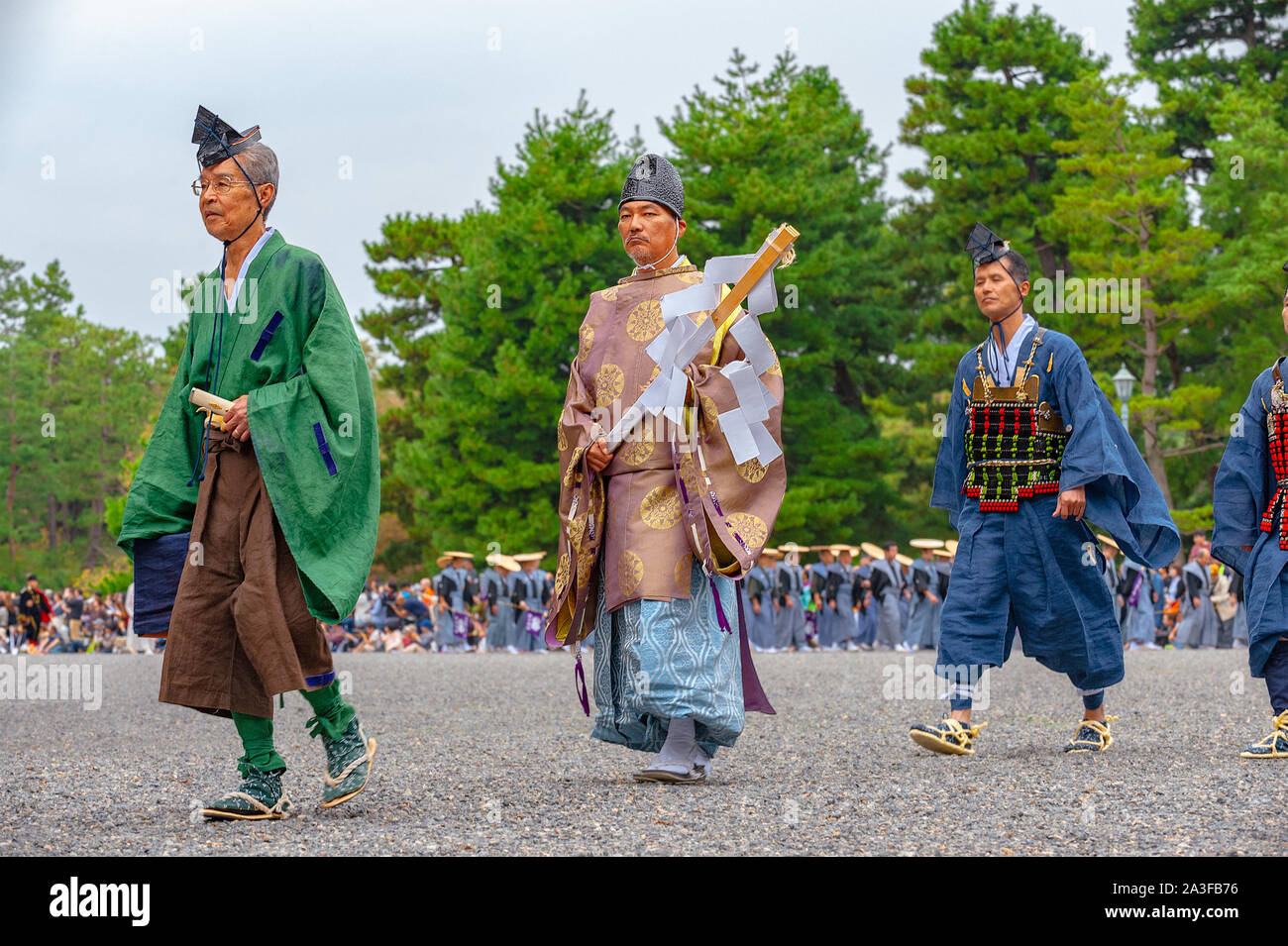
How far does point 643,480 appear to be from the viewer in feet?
18.5

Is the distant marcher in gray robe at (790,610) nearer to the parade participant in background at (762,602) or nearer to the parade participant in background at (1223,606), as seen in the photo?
the parade participant in background at (762,602)

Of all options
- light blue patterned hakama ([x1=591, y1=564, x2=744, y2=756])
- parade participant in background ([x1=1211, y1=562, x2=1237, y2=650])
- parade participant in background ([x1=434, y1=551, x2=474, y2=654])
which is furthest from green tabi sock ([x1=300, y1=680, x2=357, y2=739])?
parade participant in background ([x1=434, y1=551, x2=474, y2=654])

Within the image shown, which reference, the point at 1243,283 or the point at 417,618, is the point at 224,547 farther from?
the point at 1243,283

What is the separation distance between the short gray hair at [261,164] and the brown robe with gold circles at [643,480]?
1.38 metres

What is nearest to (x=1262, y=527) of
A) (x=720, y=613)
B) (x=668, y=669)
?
(x=720, y=613)

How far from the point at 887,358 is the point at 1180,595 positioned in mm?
15558

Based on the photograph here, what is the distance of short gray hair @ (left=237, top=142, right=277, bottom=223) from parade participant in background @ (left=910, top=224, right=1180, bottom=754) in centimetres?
322

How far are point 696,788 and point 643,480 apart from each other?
3.79 feet

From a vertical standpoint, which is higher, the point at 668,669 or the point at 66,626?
the point at 668,669

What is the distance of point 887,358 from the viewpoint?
38.9 metres

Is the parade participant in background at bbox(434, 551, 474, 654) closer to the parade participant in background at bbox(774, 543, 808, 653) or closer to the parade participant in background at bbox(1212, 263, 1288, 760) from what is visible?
the parade participant in background at bbox(774, 543, 808, 653)

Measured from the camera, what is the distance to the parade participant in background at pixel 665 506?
214 inches

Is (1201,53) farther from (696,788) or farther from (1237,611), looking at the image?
(696,788)

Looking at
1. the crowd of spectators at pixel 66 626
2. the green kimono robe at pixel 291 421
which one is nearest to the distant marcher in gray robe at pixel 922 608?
the crowd of spectators at pixel 66 626
